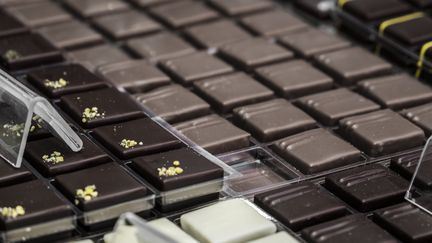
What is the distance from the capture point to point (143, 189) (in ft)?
12.8

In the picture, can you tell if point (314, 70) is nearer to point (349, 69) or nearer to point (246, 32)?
point (349, 69)

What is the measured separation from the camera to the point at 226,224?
3.82 meters

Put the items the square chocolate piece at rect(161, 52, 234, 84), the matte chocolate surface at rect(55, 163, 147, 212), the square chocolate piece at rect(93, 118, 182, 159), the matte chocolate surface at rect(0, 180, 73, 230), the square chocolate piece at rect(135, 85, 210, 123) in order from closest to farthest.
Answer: the matte chocolate surface at rect(0, 180, 73, 230) < the matte chocolate surface at rect(55, 163, 147, 212) < the square chocolate piece at rect(93, 118, 182, 159) < the square chocolate piece at rect(135, 85, 210, 123) < the square chocolate piece at rect(161, 52, 234, 84)

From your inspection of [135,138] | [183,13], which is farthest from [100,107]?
[183,13]

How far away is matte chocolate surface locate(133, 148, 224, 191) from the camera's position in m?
3.98

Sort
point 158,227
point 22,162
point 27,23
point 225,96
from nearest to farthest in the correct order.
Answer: point 158,227, point 22,162, point 225,96, point 27,23

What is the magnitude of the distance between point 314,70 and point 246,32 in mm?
730

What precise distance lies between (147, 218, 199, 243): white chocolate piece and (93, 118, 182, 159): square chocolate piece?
19.1 inches

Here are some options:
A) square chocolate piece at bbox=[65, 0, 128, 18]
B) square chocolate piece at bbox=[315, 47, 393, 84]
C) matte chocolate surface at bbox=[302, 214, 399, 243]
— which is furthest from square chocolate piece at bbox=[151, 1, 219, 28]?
matte chocolate surface at bbox=[302, 214, 399, 243]

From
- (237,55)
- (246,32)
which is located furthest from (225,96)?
(246,32)

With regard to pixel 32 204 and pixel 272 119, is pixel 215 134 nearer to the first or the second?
pixel 272 119

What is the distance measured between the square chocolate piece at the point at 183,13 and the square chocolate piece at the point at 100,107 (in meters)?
1.22

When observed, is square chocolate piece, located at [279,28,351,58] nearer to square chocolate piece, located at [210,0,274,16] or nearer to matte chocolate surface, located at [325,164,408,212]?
square chocolate piece, located at [210,0,274,16]

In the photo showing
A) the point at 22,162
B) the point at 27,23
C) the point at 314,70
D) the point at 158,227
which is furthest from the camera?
the point at 27,23
